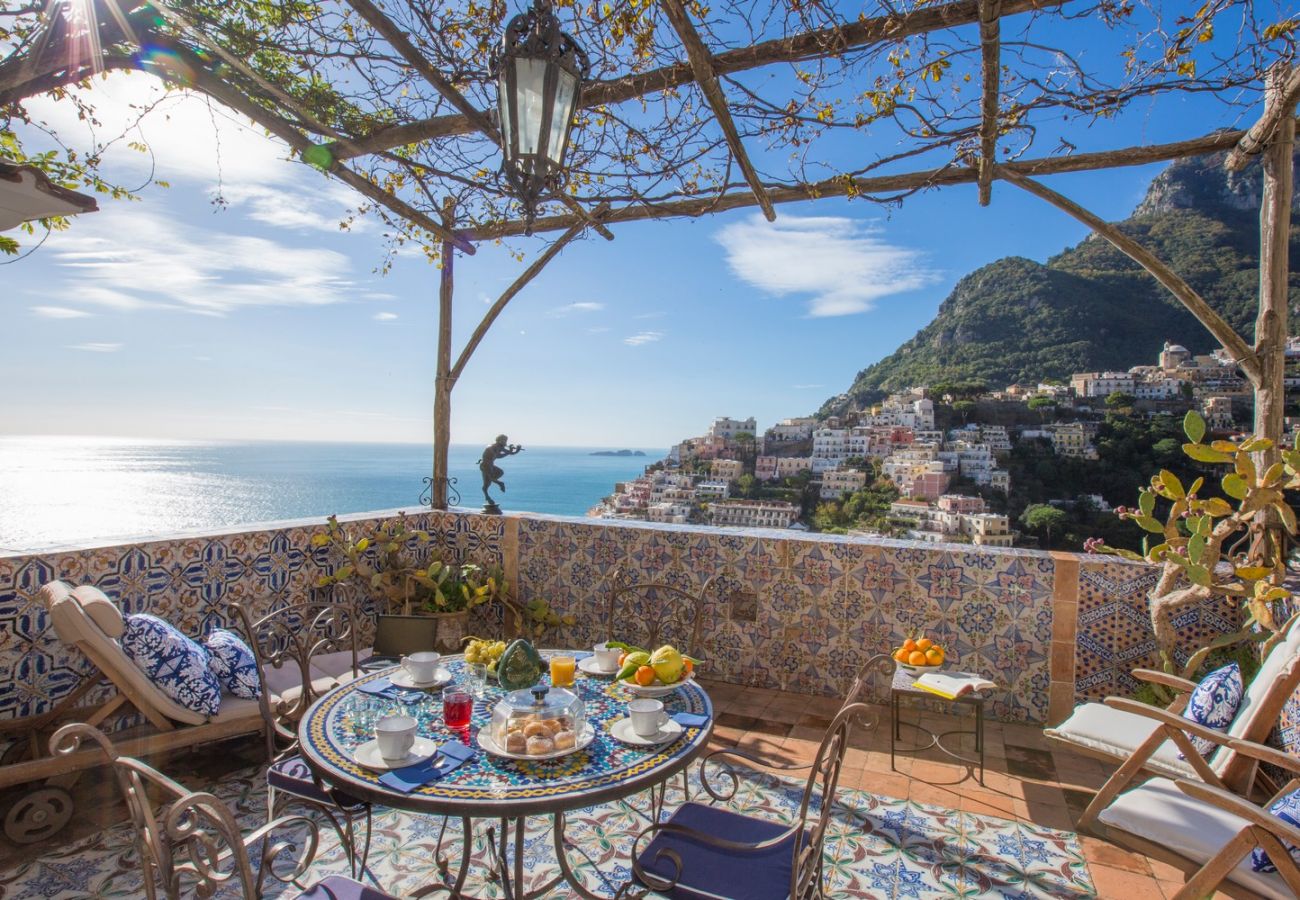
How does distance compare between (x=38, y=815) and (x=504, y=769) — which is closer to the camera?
(x=504, y=769)

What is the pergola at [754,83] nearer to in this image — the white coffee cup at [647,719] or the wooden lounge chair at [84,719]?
the wooden lounge chair at [84,719]

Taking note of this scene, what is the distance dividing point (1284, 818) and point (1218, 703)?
2.69 ft

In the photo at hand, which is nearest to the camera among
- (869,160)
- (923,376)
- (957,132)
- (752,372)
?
(957,132)

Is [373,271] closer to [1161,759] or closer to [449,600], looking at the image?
[449,600]

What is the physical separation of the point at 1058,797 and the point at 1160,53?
2.83 m

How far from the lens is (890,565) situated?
3586mm

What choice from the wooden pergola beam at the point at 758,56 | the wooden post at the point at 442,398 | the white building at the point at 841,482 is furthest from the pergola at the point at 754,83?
the white building at the point at 841,482

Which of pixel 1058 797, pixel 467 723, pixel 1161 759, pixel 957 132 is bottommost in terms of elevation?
pixel 1058 797

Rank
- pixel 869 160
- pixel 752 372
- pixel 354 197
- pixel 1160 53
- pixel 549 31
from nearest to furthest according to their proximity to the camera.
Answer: pixel 549 31
pixel 1160 53
pixel 869 160
pixel 354 197
pixel 752 372

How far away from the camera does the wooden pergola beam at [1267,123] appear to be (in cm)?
269

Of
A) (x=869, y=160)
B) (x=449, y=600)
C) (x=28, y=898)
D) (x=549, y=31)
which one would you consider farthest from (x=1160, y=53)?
(x=28, y=898)

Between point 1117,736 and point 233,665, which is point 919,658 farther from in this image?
point 233,665

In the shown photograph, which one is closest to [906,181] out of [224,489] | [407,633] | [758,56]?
[758,56]

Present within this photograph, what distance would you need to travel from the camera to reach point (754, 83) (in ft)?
9.14
